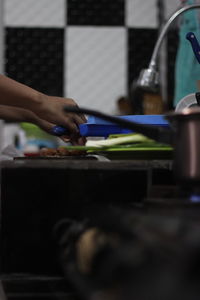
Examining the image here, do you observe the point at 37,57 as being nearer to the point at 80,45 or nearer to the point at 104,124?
the point at 80,45

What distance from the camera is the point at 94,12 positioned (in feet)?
10.6

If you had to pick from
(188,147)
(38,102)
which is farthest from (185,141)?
(38,102)

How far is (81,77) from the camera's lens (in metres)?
3.24

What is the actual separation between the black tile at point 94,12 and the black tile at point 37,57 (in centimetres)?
12

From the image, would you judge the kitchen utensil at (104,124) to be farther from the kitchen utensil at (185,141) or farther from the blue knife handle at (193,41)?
the kitchen utensil at (185,141)

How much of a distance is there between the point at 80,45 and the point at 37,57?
0.84 feet

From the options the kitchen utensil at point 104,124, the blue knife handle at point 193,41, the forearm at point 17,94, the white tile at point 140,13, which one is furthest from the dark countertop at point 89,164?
the white tile at point 140,13

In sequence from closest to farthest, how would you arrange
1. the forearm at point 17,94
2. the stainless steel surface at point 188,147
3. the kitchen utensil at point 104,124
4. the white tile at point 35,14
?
the stainless steel surface at point 188,147, the kitchen utensil at point 104,124, the forearm at point 17,94, the white tile at point 35,14

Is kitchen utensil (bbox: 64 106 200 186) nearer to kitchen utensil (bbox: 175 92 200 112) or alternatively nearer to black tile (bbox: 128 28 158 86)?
kitchen utensil (bbox: 175 92 200 112)

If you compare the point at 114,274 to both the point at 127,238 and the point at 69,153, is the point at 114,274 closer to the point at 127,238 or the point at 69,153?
Result: the point at 127,238

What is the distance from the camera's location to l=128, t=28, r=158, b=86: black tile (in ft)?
10.7

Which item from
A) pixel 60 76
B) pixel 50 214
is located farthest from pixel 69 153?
pixel 60 76

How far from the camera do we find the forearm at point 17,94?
114cm

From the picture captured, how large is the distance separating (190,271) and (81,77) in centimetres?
290
